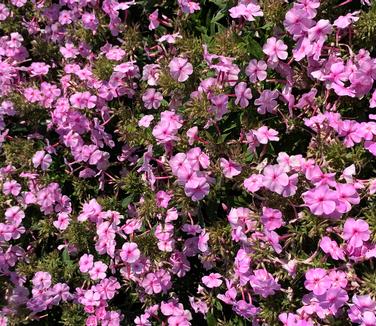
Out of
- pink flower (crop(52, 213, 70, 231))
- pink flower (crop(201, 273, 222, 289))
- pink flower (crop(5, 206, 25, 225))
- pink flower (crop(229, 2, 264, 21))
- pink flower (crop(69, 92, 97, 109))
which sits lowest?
pink flower (crop(5, 206, 25, 225))

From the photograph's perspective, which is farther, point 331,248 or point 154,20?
point 154,20

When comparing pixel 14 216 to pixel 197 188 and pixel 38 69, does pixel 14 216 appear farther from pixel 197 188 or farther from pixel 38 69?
pixel 197 188

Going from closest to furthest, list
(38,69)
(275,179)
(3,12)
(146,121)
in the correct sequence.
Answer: (275,179), (146,121), (38,69), (3,12)

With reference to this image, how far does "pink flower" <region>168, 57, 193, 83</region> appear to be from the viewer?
99.6 inches

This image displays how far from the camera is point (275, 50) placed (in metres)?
2.39

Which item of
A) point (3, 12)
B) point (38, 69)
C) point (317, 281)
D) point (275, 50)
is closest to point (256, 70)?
point (275, 50)

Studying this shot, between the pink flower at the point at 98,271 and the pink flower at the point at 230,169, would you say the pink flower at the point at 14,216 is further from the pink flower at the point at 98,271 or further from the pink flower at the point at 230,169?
the pink flower at the point at 230,169

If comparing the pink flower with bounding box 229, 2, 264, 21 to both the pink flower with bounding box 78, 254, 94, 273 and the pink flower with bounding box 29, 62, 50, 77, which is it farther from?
the pink flower with bounding box 78, 254, 94, 273

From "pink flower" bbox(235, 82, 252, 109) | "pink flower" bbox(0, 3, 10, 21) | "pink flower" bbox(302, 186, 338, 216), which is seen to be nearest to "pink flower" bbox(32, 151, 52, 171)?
"pink flower" bbox(0, 3, 10, 21)

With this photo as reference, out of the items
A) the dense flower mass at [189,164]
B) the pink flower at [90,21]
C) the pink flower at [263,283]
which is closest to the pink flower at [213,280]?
the dense flower mass at [189,164]

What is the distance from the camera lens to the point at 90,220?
9.30ft

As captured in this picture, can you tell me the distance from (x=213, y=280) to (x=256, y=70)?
3.20 feet

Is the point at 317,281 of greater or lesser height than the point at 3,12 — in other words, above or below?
below

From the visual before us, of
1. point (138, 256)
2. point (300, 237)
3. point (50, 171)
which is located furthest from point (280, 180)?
point (50, 171)
